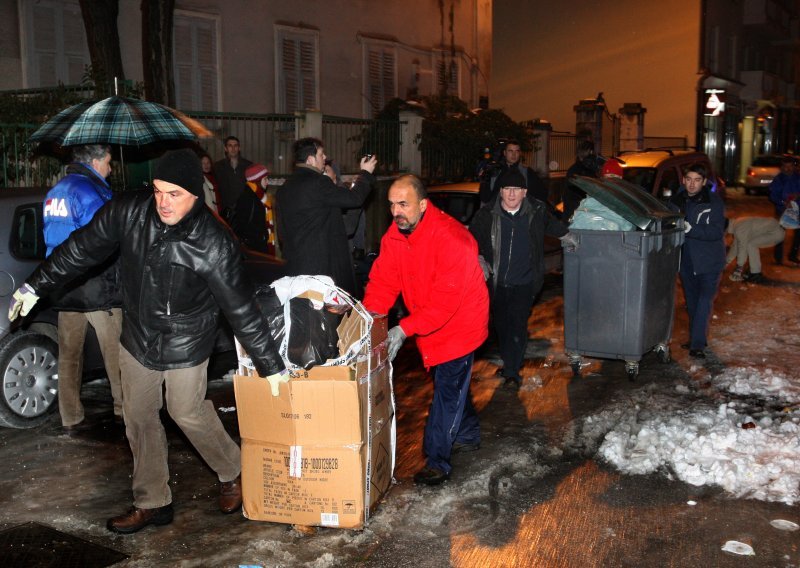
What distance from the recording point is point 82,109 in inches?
288

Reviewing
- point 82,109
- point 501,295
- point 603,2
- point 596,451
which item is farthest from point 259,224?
point 603,2

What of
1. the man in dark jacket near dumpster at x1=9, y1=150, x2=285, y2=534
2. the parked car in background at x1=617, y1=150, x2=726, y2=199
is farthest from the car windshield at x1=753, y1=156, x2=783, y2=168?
the man in dark jacket near dumpster at x1=9, y1=150, x2=285, y2=534

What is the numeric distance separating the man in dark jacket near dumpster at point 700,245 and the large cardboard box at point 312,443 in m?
4.45

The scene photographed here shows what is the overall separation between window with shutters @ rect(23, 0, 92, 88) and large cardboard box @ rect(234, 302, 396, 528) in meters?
11.1

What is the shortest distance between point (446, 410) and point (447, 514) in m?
0.66

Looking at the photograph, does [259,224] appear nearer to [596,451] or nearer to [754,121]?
[596,451]

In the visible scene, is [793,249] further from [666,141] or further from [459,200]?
[666,141]

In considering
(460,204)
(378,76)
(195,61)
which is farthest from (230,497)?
(378,76)

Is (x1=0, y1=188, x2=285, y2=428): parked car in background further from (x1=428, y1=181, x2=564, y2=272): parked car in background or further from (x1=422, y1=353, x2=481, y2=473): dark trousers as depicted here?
(x1=428, y1=181, x2=564, y2=272): parked car in background

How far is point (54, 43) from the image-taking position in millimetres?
14312

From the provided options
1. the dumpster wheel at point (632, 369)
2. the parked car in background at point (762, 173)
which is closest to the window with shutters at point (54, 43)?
the dumpster wheel at point (632, 369)

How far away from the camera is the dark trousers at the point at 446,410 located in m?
5.23

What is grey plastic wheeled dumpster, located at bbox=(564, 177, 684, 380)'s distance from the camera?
7165mm

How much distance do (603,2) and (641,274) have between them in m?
28.8
